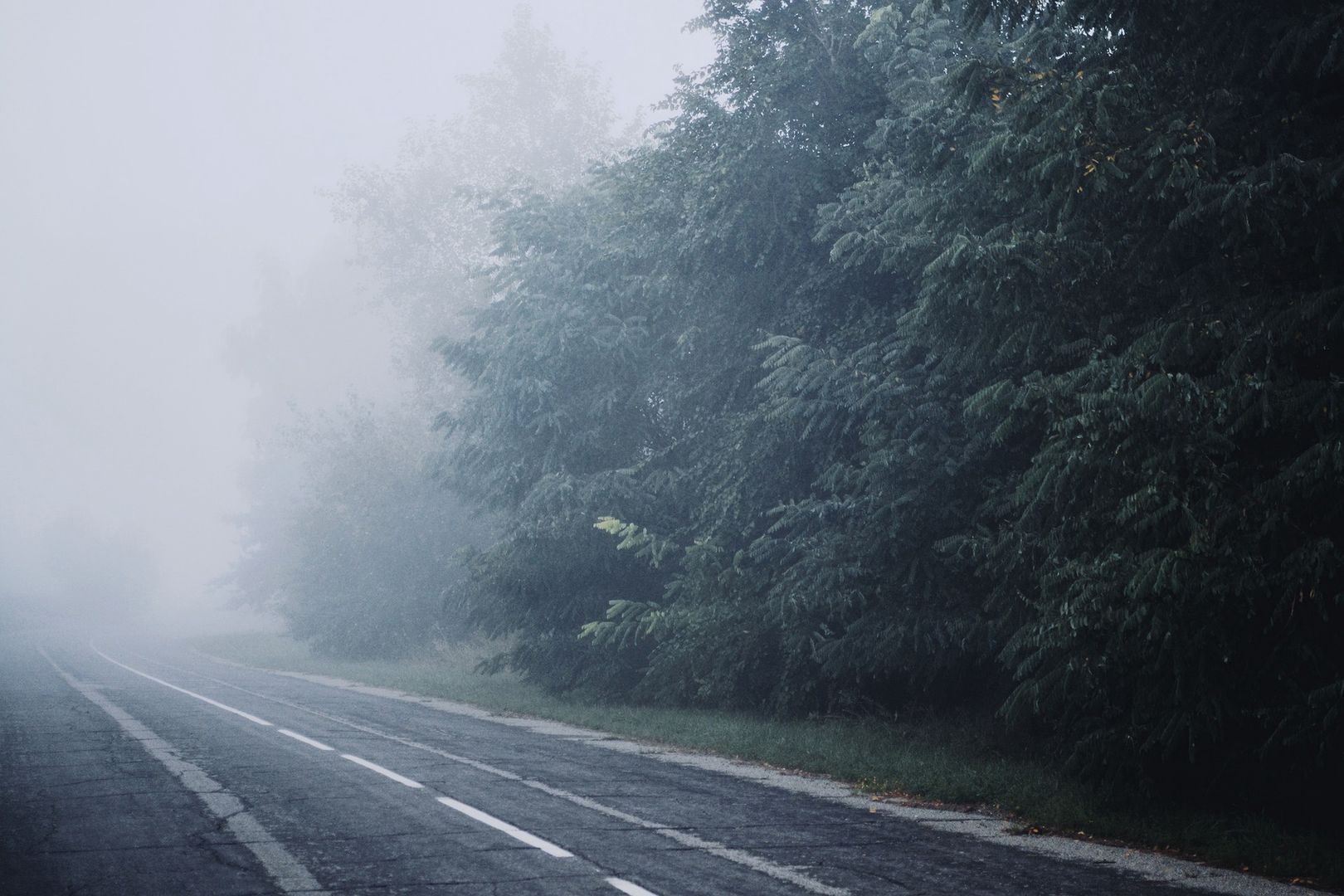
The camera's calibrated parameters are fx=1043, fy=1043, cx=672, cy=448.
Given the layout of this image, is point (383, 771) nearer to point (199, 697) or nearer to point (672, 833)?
point (672, 833)

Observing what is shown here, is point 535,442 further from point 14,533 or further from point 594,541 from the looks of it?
point 14,533

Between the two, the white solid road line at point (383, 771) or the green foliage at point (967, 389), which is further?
the white solid road line at point (383, 771)

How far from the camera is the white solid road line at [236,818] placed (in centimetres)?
693

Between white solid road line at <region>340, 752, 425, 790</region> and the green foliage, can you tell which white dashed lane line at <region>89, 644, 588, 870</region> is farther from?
the green foliage

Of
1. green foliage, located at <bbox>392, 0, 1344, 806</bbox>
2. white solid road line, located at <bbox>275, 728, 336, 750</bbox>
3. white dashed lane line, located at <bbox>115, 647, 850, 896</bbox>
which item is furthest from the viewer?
white solid road line, located at <bbox>275, 728, 336, 750</bbox>

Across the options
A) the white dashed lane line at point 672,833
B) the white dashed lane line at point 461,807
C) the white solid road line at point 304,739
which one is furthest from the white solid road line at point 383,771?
the white dashed lane line at point 672,833

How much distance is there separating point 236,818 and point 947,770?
7203 mm

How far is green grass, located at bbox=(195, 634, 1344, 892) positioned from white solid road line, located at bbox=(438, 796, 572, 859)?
3.94 meters

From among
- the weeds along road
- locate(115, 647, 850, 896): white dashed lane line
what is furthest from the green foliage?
locate(115, 647, 850, 896): white dashed lane line

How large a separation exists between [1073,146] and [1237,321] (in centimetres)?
215

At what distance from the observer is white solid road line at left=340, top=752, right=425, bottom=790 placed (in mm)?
10875

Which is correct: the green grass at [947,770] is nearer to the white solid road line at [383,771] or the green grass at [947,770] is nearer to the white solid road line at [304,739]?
the white solid road line at [383,771]

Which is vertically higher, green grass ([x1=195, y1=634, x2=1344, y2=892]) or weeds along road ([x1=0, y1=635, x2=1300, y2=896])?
green grass ([x1=195, y1=634, x2=1344, y2=892])

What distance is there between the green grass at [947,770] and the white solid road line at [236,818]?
5.74 m
